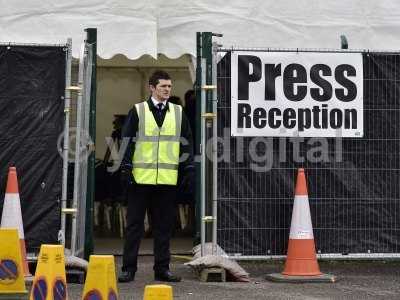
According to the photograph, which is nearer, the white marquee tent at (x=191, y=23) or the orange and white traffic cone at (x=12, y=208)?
the orange and white traffic cone at (x=12, y=208)

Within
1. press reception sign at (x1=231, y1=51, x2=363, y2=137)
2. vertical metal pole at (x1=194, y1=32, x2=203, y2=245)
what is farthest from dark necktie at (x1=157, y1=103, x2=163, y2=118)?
press reception sign at (x1=231, y1=51, x2=363, y2=137)

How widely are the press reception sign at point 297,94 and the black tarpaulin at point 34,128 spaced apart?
1759 mm

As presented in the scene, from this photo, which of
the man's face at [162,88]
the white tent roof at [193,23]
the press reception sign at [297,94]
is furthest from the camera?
the white tent roof at [193,23]

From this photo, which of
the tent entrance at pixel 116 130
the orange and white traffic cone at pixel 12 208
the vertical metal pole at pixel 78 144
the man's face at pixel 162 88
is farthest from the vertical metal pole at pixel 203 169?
the tent entrance at pixel 116 130

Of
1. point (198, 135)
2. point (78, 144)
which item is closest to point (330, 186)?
point (198, 135)

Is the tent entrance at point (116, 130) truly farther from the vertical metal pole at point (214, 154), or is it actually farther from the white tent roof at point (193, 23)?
the vertical metal pole at point (214, 154)

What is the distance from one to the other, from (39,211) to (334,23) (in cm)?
471

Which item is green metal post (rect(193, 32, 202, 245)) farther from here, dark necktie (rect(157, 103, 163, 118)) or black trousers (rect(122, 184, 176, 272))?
black trousers (rect(122, 184, 176, 272))

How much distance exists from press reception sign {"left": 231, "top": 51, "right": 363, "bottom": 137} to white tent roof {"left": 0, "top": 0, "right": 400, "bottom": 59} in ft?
7.31

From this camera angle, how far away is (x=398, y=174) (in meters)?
9.67

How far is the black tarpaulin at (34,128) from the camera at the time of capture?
30.3ft

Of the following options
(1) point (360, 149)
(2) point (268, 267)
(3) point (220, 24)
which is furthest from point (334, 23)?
(2) point (268, 267)

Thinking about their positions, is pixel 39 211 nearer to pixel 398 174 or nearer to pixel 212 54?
pixel 212 54

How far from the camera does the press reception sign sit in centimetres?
937
